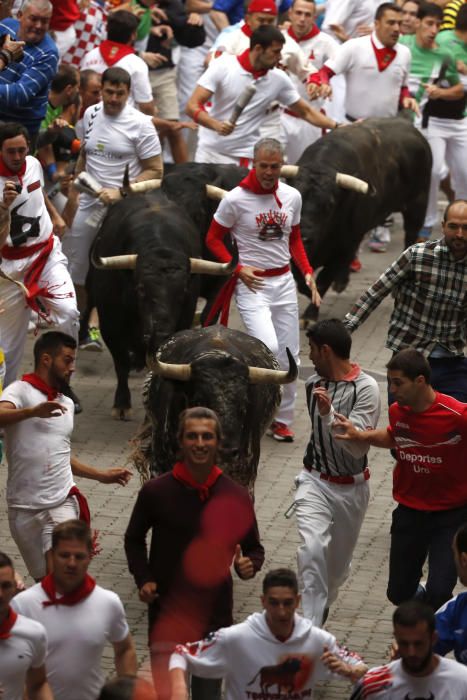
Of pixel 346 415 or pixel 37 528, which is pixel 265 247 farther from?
pixel 37 528

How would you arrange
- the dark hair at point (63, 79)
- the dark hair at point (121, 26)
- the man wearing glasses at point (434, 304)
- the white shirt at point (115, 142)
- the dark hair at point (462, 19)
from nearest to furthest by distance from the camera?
1. the man wearing glasses at point (434, 304)
2. the white shirt at point (115, 142)
3. the dark hair at point (63, 79)
4. the dark hair at point (121, 26)
5. the dark hair at point (462, 19)

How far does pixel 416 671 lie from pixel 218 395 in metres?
3.30

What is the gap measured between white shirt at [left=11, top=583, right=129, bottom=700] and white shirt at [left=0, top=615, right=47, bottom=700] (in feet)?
0.72

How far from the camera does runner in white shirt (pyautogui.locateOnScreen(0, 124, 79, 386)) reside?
37.9ft

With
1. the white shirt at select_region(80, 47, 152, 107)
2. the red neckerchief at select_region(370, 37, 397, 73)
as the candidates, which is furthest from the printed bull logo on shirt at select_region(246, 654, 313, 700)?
the red neckerchief at select_region(370, 37, 397, 73)

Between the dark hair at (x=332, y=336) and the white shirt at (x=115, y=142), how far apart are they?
571 cm

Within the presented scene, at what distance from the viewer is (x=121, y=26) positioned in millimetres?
15594

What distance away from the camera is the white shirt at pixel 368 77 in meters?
17.2

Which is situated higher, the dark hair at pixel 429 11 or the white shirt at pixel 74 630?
the white shirt at pixel 74 630

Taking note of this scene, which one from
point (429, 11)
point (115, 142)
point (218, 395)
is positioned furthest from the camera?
point (429, 11)

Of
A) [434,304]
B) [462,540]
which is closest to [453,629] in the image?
[462,540]

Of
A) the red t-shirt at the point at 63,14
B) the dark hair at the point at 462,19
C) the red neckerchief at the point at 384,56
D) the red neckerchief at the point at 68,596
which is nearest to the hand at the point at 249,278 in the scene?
the red t-shirt at the point at 63,14

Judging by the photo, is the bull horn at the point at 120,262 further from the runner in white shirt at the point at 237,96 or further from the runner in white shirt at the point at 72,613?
the runner in white shirt at the point at 72,613

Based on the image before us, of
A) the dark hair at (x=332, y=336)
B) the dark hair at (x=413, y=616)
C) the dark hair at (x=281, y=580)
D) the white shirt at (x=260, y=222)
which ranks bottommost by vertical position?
the white shirt at (x=260, y=222)
